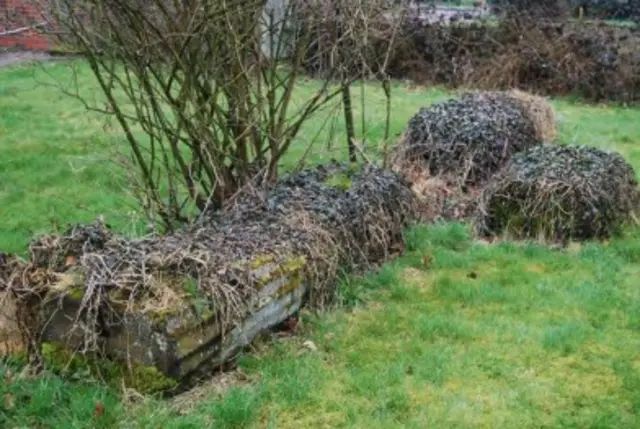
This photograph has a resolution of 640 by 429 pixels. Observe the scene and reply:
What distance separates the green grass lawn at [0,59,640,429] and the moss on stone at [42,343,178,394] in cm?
Answer: 7

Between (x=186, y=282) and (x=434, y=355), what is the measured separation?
152 cm

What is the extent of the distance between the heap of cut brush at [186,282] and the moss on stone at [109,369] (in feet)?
0.10

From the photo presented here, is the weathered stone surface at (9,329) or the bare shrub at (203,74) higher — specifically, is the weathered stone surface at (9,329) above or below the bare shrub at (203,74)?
below

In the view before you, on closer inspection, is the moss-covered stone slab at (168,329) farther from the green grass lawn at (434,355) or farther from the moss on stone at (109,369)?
the green grass lawn at (434,355)

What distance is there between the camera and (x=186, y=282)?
15.1ft

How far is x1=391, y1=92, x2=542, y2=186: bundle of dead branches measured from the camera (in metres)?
8.84

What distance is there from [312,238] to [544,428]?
6.62 feet

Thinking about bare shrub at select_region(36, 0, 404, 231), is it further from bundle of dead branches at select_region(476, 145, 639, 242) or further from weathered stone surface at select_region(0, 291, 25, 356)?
bundle of dead branches at select_region(476, 145, 639, 242)

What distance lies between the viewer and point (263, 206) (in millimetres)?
5941

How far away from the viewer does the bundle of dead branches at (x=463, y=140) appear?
884cm

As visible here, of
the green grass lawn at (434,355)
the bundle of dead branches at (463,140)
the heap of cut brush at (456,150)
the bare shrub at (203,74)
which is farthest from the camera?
the bundle of dead branches at (463,140)

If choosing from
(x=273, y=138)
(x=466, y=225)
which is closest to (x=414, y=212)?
(x=466, y=225)

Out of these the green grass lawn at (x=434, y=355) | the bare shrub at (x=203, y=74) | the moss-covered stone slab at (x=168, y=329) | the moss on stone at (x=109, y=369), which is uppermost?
the bare shrub at (x=203, y=74)

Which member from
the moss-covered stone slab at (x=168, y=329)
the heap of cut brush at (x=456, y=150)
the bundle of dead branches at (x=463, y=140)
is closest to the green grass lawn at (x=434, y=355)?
the moss-covered stone slab at (x=168, y=329)
